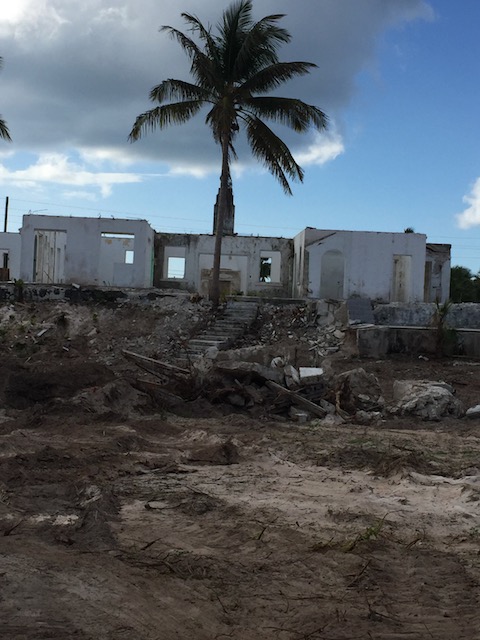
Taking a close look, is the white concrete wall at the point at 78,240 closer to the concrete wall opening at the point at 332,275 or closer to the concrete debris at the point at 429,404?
the concrete wall opening at the point at 332,275

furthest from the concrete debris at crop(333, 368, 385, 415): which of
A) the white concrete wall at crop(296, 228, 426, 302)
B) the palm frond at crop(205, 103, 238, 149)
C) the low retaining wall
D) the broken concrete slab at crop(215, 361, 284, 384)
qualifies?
the white concrete wall at crop(296, 228, 426, 302)

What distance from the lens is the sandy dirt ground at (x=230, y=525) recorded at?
12.6 ft

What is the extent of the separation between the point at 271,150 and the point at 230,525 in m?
18.0

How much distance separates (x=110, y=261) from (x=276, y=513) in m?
28.3

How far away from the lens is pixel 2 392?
1280cm

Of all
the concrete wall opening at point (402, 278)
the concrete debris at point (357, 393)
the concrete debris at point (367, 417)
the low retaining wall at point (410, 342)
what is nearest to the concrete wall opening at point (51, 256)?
the concrete wall opening at point (402, 278)

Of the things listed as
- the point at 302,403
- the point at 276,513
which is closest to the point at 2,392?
the point at 302,403

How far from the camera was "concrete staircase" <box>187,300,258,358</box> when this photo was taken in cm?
1956

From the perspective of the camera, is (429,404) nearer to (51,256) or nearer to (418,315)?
(418,315)

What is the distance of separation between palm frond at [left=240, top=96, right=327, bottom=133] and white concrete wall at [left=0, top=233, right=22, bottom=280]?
2031 cm

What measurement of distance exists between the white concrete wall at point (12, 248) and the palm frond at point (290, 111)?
20306 millimetres

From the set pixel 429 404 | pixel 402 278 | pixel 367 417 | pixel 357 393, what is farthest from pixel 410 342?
pixel 402 278

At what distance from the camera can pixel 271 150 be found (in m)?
22.1

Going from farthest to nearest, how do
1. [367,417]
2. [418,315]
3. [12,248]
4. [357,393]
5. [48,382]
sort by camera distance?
[12,248] → [418,315] → [48,382] → [357,393] → [367,417]
